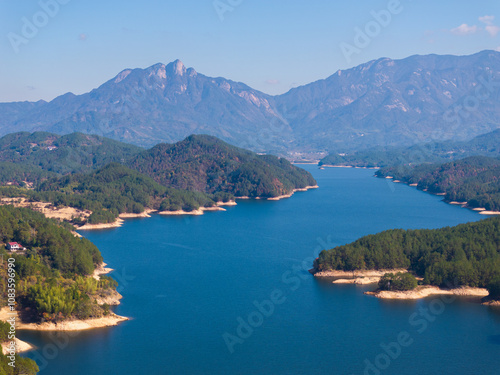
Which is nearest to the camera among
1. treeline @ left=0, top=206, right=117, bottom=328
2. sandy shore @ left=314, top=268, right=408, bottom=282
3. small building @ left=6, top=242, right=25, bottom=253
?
treeline @ left=0, top=206, right=117, bottom=328

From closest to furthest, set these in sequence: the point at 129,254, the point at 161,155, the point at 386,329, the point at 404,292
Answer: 1. the point at 386,329
2. the point at 404,292
3. the point at 129,254
4. the point at 161,155

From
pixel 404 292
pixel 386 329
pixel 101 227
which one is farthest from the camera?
pixel 101 227

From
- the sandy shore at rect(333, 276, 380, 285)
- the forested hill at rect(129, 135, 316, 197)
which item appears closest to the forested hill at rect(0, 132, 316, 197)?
the forested hill at rect(129, 135, 316, 197)

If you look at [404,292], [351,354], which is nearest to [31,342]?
[351,354]

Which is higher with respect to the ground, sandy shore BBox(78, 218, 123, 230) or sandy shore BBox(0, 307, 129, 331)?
sandy shore BBox(78, 218, 123, 230)

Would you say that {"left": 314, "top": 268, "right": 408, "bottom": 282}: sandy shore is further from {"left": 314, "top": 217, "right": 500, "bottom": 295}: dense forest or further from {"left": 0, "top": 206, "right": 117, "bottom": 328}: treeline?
{"left": 0, "top": 206, "right": 117, "bottom": 328}: treeline

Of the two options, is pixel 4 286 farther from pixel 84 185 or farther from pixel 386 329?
pixel 84 185
